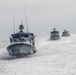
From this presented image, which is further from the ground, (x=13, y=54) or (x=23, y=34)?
(x=23, y=34)

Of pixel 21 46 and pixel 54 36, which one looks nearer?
pixel 21 46

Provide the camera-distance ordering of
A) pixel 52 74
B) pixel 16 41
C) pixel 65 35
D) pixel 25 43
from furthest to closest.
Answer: pixel 65 35, pixel 16 41, pixel 25 43, pixel 52 74

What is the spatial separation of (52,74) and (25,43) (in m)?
13.7

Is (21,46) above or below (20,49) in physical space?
above

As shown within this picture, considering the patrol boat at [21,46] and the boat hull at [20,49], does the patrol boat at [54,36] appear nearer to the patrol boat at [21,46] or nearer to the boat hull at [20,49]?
the patrol boat at [21,46]

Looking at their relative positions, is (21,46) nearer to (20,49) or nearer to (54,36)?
(20,49)

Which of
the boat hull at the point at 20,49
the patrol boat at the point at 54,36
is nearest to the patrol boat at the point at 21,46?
the boat hull at the point at 20,49

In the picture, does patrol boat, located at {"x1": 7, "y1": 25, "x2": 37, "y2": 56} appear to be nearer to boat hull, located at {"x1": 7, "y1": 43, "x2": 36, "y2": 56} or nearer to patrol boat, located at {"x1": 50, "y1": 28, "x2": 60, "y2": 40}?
boat hull, located at {"x1": 7, "y1": 43, "x2": 36, "y2": 56}

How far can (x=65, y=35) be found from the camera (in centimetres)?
8600

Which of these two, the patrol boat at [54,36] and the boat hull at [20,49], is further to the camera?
the patrol boat at [54,36]

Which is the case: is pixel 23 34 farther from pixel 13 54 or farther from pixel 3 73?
pixel 3 73

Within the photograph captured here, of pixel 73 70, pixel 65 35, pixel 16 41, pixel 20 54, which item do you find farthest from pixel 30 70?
pixel 65 35

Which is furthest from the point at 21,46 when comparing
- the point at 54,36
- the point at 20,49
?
the point at 54,36

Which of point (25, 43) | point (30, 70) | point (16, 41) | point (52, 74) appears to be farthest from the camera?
point (16, 41)
